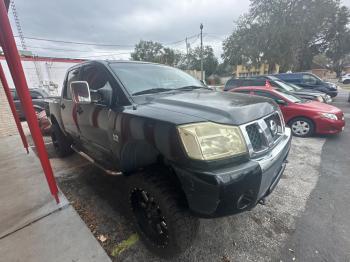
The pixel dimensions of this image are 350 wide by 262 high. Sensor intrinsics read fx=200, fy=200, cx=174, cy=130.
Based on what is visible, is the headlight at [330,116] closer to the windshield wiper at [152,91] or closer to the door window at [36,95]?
the windshield wiper at [152,91]

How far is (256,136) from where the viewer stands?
1694 mm

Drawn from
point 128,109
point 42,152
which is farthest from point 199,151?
point 42,152

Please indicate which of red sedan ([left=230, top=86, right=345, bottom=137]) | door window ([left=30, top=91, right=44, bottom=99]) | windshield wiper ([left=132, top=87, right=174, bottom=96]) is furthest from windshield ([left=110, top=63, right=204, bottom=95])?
door window ([left=30, top=91, right=44, bottom=99])

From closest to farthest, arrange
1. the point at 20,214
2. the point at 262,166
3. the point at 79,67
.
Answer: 1. the point at 262,166
2. the point at 20,214
3. the point at 79,67

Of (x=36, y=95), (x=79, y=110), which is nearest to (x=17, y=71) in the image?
(x=79, y=110)

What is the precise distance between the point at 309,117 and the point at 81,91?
5611 millimetres

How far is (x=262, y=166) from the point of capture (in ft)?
4.97

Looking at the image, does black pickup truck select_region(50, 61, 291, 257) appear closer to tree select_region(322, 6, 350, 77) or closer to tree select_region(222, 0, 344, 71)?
tree select_region(222, 0, 344, 71)

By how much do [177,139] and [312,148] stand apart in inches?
181

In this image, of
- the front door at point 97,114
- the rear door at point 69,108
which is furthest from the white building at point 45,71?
the front door at point 97,114

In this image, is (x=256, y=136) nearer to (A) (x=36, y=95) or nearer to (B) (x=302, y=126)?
(B) (x=302, y=126)

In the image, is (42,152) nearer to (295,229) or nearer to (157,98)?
(157,98)

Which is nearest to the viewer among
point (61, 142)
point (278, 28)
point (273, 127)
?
point (273, 127)

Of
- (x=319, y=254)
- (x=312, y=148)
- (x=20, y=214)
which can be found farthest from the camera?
(x=312, y=148)
